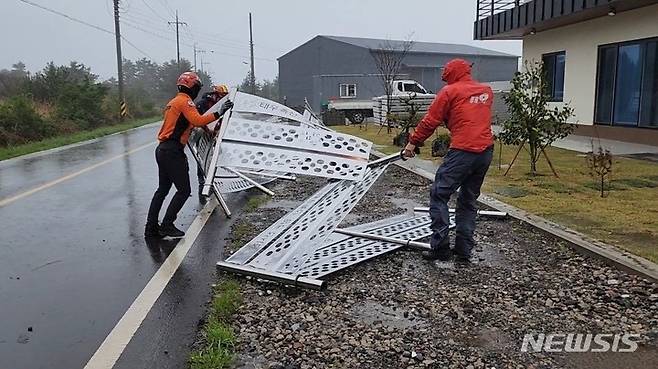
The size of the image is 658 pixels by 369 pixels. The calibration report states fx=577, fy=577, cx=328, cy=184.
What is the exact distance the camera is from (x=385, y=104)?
2544 cm

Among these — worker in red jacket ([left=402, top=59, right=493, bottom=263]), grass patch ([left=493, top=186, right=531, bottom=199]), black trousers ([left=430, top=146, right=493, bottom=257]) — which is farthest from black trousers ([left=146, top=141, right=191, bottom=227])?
grass patch ([left=493, top=186, right=531, bottom=199])

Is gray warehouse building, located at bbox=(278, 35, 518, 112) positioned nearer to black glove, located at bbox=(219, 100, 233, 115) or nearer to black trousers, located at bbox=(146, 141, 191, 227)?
black glove, located at bbox=(219, 100, 233, 115)

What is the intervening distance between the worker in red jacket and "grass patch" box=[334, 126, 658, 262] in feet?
5.17

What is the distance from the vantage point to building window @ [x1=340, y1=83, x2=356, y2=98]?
163ft

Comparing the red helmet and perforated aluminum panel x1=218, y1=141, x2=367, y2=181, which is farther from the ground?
the red helmet

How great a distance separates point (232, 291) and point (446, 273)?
1.89m

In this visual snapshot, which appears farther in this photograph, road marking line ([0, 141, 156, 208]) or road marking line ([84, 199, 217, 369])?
road marking line ([0, 141, 156, 208])

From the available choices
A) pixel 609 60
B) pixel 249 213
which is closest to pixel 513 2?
pixel 609 60

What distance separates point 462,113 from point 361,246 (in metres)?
1.64

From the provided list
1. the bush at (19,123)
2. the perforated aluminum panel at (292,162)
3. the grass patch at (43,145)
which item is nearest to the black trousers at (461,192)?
the perforated aluminum panel at (292,162)

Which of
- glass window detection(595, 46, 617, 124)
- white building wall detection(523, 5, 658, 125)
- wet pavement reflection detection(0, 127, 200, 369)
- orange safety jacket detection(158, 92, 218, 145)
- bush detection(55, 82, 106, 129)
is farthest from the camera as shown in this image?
bush detection(55, 82, 106, 129)

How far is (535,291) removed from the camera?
4.63 meters

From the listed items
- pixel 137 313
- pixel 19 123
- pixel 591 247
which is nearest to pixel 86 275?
pixel 137 313

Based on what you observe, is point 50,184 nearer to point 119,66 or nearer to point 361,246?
point 361,246
